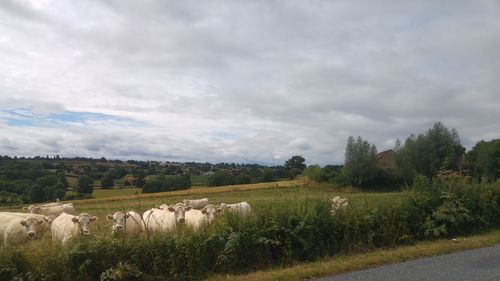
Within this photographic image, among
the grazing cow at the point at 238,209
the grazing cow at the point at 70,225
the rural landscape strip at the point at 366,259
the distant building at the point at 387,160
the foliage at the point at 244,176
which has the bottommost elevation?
the rural landscape strip at the point at 366,259

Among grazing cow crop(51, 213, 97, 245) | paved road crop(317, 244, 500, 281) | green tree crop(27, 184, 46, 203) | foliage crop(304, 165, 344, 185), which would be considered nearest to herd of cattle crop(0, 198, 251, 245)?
grazing cow crop(51, 213, 97, 245)

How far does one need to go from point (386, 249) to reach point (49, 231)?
12671 millimetres

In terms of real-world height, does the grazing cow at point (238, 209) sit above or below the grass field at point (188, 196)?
above

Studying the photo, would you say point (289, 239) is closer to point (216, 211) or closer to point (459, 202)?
point (216, 211)

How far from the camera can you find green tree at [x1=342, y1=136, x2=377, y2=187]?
7712cm

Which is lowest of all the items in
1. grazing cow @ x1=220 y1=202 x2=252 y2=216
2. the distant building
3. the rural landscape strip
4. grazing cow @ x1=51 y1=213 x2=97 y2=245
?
the rural landscape strip

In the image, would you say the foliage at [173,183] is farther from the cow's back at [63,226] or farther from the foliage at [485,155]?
the foliage at [485,155]

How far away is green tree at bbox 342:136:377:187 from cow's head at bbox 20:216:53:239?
65.8 metres

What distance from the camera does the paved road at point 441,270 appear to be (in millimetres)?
9328

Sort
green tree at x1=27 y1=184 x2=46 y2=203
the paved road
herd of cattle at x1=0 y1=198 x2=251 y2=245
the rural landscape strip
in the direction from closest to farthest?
the paved road, the rural landscape strip, herd of cattle at x1=0 y1=198 x2=251 y2=245, green tree at x1=27 y1=184 x2=46 y2=203

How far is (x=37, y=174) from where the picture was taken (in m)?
55.3

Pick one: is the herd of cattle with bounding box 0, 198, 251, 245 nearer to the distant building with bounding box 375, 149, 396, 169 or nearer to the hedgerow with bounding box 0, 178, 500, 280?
the hedgerow with bounding box 0, 178, 500, 280

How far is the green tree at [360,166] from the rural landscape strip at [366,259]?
63.7 m

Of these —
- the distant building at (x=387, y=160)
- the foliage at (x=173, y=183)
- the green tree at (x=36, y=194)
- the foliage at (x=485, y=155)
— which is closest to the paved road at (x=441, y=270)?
the green tree at (x=36, y=194)
